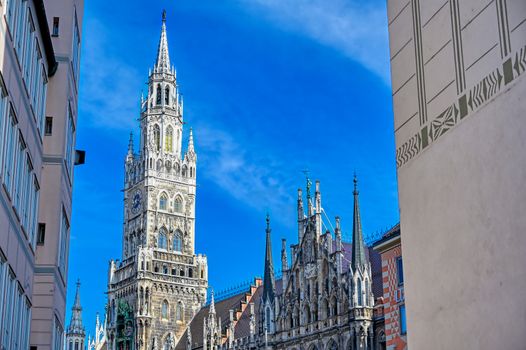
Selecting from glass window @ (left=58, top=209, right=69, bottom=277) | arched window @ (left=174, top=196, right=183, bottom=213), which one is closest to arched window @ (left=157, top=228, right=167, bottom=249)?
arched window @ (left=174, top=196, right=183, bottom=213)

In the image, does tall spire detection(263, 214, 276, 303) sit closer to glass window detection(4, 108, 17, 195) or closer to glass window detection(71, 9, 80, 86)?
glass window detection(71, 9, 80, 86)

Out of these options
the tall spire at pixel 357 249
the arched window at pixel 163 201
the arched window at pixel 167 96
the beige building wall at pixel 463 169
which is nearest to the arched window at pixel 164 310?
the arched window at pixel 163 201

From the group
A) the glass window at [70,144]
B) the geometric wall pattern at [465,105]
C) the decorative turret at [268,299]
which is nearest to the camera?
the geometric wall pattern at [465,105]

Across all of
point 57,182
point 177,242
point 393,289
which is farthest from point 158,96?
point 57,182

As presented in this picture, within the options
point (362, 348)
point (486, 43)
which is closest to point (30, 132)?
point (486, 43)

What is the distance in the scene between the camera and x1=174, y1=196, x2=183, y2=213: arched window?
104 m

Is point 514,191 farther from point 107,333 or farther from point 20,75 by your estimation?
point 107,333

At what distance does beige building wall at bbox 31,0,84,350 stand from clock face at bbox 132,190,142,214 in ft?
226

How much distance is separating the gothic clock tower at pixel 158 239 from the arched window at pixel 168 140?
0.12 meters

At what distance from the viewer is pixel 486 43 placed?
13.9m

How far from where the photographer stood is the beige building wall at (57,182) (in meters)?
29.2

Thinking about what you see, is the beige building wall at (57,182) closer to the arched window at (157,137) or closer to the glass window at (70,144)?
the glass window at (70,144)

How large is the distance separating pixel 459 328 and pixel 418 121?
397cm

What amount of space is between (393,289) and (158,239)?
6116cm
